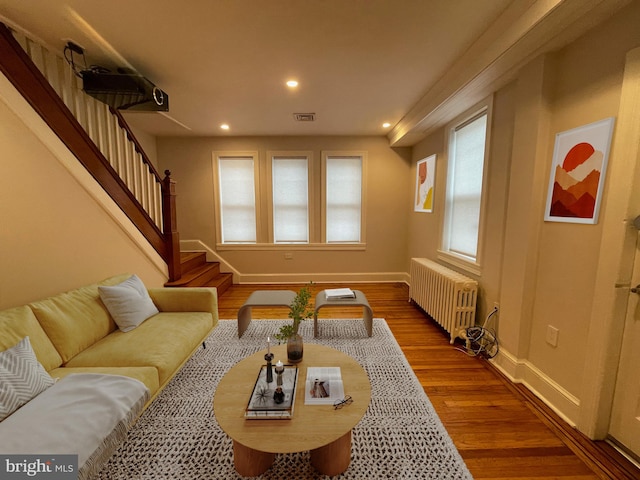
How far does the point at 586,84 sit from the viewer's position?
63.0 inches

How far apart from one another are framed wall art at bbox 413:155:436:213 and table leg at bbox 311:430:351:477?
3.23m

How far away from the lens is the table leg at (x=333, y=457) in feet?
4.22

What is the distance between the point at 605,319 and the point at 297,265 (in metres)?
3.90

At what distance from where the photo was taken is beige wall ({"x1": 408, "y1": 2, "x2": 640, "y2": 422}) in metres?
1.54

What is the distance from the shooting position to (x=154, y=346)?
1.84m

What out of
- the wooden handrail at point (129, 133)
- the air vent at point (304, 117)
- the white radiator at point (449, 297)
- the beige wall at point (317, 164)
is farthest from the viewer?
the beige wall at point (317, 164)

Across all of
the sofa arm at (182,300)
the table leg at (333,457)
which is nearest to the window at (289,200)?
the sofa arm at (182,300)

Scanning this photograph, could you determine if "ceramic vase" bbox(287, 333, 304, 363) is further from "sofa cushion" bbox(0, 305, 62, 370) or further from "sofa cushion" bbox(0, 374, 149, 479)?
"sofa cushion" bbox(0, 305, 62, 370)

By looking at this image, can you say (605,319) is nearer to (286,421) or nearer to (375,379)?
(375,379)

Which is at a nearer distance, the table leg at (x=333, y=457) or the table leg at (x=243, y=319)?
the table leg at (x=333, y=457)

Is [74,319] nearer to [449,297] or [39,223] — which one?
[39,223]

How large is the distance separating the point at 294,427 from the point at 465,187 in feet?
9.58

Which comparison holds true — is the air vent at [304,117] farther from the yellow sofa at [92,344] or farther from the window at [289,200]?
the yellow sofa at [92,344]

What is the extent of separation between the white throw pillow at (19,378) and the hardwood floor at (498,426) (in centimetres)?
237
